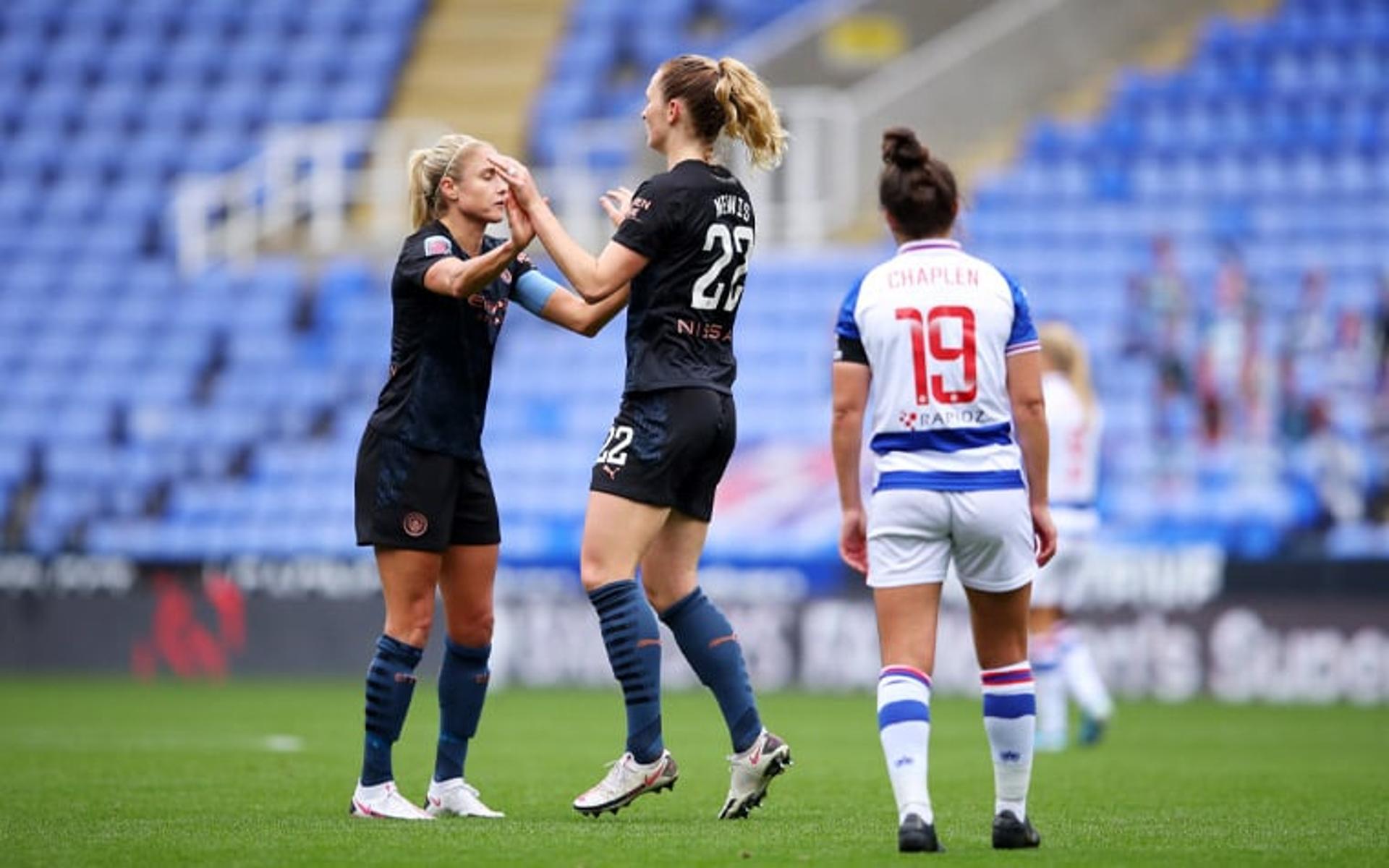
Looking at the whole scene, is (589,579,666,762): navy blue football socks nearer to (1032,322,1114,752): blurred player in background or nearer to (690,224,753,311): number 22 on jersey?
(690,224,753,311): number 22 on jersey

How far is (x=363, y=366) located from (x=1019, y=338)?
1610 cm

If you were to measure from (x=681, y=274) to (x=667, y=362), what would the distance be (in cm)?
29

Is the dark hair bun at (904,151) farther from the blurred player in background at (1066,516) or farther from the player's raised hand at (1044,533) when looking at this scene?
the blurred player in background at (1066,516)

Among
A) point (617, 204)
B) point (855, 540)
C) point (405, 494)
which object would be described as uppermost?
point (617, 204)

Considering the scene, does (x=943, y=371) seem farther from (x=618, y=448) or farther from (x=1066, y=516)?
(x=1066, y=516)

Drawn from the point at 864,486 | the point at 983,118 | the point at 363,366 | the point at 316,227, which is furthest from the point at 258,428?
the point at 983,118

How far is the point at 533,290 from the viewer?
7691 millimetres

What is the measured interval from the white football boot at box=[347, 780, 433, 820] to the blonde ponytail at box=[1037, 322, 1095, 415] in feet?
19.5

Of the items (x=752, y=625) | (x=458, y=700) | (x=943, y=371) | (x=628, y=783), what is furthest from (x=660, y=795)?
(x=752, y=625)

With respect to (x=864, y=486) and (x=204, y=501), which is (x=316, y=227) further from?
(x=864, y=486)

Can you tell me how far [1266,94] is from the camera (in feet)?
72.3

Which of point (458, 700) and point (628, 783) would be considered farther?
point (458, 700)

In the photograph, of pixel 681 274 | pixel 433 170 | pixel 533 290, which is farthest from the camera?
pixel 433 170

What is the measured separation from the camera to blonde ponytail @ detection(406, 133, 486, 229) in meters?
7.78
